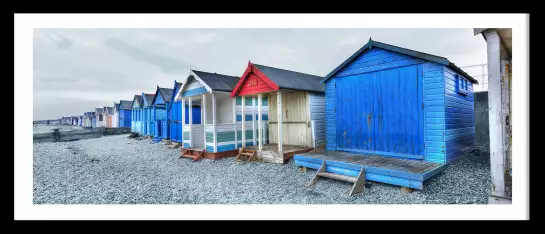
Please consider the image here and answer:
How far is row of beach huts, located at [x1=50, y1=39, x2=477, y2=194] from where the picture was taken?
221 inches

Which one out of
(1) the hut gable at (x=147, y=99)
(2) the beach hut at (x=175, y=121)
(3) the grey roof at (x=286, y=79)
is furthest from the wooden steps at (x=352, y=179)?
(1) the hut gable at (x=147, y=99)

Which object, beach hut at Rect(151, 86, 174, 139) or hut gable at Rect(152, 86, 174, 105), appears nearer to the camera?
beach hut at Rect(151, 86, 174, 139)

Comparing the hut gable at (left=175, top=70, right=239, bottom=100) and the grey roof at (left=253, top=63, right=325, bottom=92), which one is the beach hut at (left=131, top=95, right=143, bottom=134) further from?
the grey roof at (left=253, top=63, right=325, bottom=92)

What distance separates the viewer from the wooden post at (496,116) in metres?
3.56

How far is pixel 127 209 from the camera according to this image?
4418 millimetres

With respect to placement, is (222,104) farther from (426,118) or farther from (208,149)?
(426,118)

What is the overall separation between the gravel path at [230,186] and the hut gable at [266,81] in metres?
2.71

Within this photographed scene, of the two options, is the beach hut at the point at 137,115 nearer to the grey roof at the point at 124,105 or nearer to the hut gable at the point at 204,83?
the grey roof at the point at 124,105

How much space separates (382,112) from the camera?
657cm

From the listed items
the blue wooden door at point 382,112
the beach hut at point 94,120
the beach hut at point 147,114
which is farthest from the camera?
the beach hut at point 94,120

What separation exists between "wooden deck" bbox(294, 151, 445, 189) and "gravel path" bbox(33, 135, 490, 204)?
0.82ft

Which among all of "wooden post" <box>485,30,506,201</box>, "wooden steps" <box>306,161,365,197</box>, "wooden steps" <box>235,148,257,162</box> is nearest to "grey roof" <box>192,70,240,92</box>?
"wooden steps" <box>235,148,257,162</box>
